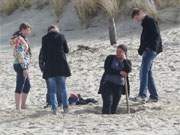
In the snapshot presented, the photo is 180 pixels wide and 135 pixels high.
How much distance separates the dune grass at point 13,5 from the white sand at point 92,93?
2.36 meters

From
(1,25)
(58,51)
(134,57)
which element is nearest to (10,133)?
(58,51)

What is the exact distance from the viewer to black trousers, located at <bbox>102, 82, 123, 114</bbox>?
35.5 ft

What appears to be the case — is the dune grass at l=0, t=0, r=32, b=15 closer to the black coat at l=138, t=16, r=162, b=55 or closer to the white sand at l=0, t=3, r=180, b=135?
the white sand at l=0, t=3, r=180, b=135

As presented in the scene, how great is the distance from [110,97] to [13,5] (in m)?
14.9

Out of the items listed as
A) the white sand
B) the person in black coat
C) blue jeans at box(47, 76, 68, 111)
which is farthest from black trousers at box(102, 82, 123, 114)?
blue jeans at box(47, 76, 68, 111)

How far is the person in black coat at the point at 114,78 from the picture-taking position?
10.8 m

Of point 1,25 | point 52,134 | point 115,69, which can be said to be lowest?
point 52,134

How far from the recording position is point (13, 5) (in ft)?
82.6

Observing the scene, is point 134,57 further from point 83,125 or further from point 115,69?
point 83,125

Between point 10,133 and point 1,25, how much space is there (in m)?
14.8

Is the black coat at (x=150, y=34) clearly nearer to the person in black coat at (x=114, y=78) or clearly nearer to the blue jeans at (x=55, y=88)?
the person in black coat at (x=114, y=78)

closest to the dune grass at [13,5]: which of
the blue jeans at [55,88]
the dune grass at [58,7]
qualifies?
the dune grass at [58,7]

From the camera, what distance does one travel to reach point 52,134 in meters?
9.23

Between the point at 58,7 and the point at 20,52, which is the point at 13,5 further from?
the point at 20,52
